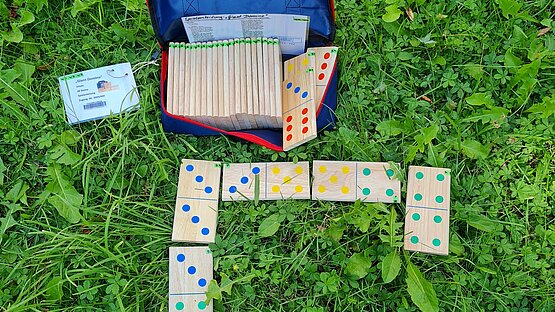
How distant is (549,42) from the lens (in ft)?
6.88

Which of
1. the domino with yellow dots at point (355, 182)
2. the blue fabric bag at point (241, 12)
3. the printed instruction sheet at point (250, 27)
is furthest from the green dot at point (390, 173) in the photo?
the printed instruction sheet at point (250, 27)

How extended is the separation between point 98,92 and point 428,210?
1326mm

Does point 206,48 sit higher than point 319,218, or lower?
higher

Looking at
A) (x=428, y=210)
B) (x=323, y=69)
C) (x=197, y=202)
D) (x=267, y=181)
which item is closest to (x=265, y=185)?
(x=267, y=181)

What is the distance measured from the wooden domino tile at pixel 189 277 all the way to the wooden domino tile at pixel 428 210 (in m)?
0.71

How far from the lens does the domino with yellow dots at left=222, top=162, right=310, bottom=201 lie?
6.59ft

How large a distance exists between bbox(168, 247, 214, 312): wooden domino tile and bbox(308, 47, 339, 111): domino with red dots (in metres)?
0.68

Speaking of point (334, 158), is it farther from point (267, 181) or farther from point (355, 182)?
point (267, 181)

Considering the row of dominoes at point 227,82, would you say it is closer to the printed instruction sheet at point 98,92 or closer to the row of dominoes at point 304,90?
the row of dominoes at point 304,90

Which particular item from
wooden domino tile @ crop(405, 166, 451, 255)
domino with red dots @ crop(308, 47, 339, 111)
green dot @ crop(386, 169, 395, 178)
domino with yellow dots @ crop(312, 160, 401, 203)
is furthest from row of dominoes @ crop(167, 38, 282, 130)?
wooden domino tile @ crop(405, 166, 451, 255)

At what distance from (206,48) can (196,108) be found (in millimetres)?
236

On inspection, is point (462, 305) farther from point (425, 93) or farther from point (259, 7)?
point (259, 7)

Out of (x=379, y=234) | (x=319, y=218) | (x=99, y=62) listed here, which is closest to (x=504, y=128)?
(x=379, y=234)

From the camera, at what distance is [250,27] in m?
2.02
